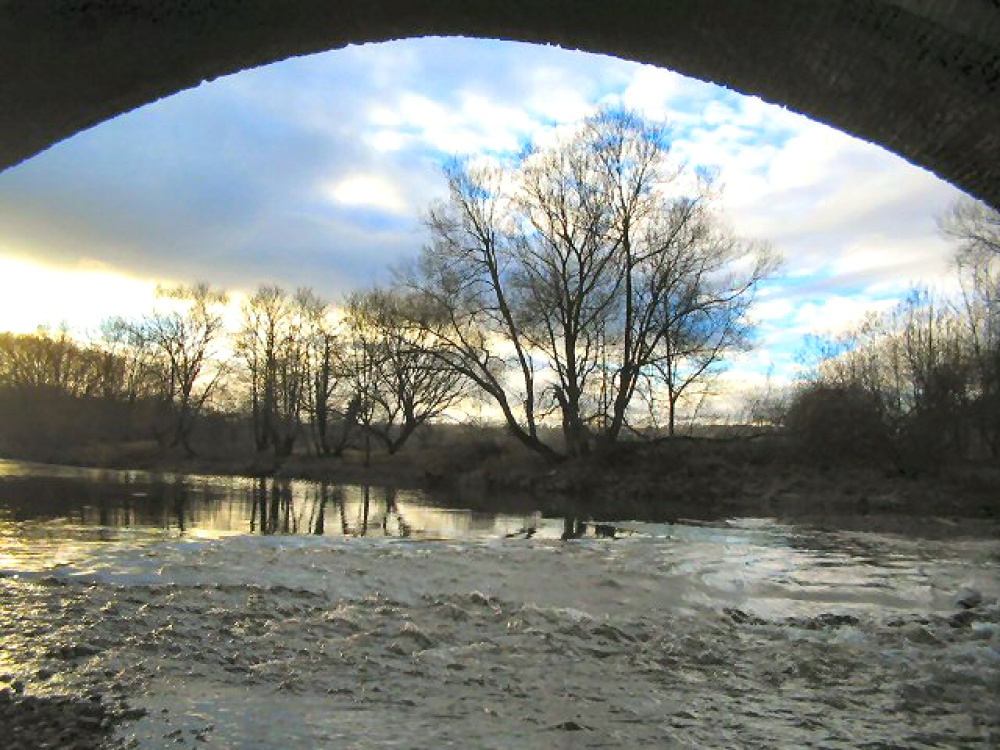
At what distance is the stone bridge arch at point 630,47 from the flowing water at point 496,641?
3515 millimetres

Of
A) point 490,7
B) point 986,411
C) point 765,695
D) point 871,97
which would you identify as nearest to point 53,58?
point 490,7

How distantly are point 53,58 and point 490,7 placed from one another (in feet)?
7.50

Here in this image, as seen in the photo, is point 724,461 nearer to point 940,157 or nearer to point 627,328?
point 627,328

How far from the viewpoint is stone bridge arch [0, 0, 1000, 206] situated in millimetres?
3488

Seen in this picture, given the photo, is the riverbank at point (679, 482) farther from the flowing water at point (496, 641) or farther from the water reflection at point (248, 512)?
the flowing water at point (496, 641)

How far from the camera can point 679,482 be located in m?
29.3

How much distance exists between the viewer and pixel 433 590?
9.01 m

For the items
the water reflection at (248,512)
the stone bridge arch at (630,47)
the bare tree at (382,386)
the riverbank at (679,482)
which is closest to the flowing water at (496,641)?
the water reflection at (248,512)

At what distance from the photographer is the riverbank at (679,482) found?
2217 centimetres

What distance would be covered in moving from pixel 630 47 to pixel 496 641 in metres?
5.10

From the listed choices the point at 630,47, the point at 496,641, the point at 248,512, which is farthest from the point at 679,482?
the point at 630,47

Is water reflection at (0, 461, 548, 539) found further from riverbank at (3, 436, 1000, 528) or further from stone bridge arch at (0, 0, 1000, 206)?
stone bridge arch at (0, 0, 1000, 206)

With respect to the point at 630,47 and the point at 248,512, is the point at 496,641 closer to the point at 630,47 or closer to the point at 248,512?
the point at 630,47

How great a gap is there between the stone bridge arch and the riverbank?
16245mm
